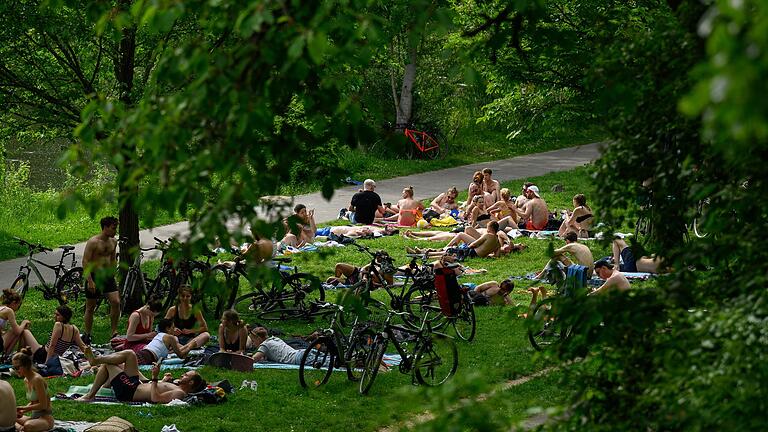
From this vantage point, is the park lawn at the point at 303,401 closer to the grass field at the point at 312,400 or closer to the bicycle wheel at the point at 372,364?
the grass field at the point at 312,400

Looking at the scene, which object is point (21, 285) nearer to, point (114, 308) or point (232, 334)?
point (114, 308)

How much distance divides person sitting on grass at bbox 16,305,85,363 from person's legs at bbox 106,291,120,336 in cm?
137

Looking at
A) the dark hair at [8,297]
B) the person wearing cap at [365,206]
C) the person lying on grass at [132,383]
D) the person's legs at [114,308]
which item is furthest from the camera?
the person wearing cap at [365,206]

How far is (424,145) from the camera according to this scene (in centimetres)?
3453

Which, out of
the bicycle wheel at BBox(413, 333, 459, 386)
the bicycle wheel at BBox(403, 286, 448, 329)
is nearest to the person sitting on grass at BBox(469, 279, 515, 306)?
the bicycle wheel at BBox(403, 286, 448, 329)

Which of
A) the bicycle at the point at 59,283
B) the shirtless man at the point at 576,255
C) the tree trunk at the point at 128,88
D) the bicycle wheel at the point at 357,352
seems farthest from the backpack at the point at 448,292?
the bicycle at the point at 59,283

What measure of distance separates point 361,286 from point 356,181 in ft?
49.6

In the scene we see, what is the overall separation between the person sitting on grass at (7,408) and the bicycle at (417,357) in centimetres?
386

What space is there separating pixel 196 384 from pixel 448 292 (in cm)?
398

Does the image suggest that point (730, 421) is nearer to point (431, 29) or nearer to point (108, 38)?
point (431, 29)

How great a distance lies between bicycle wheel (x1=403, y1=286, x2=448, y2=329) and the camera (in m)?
14.9

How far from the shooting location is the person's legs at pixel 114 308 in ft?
52.2

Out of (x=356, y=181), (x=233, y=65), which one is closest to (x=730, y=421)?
(x=233, y=65)

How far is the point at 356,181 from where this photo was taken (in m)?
30.2
